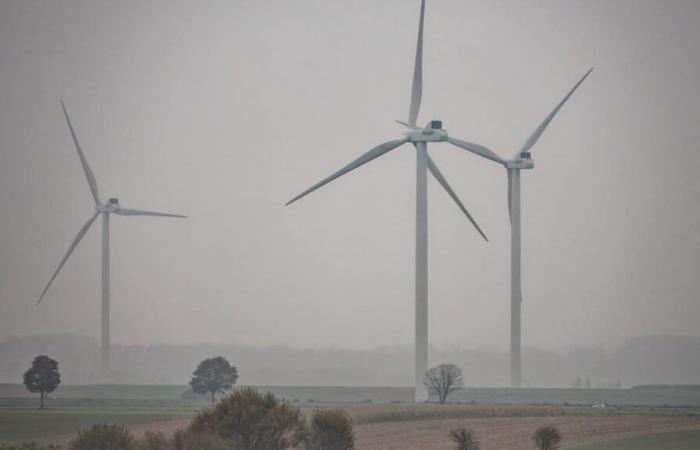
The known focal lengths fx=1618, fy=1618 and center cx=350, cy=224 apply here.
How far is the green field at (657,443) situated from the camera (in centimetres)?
14112

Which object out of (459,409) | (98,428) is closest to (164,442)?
(98,428)

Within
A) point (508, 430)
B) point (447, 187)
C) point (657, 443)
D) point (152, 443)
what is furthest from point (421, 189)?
point (152, 443)

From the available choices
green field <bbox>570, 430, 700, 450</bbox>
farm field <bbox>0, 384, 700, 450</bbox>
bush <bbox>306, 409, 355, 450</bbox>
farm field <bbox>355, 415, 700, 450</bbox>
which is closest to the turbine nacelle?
farm field <bbox>0, 384, 700, 450</bbox>

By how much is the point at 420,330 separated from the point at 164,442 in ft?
214

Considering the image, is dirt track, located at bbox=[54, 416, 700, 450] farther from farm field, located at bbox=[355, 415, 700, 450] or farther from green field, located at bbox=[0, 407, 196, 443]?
green field, located at bbox=[0, 407, 196, 443]

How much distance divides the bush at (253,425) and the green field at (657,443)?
26.2 m

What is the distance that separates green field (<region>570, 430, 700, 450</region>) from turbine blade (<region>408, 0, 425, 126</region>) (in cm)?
5840

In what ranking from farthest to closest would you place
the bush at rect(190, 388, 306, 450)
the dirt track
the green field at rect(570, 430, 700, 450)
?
the dirt track < the green field at rect(570, 430, 700, 450) < the bush at rect(190, 388, 306, 450)

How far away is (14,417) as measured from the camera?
7549 inches

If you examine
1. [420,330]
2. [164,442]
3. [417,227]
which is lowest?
[164,442]

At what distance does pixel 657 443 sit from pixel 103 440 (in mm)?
49233

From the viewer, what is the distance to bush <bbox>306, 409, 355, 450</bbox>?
133 meters


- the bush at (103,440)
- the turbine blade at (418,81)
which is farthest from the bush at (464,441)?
the turbine blade at (418,81)

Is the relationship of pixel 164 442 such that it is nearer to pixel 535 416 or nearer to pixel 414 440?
pixel 414 440
